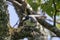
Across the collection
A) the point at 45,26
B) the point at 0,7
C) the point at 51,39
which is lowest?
the point at 51,39

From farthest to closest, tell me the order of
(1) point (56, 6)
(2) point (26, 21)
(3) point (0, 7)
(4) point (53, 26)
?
(1) point (56, 6) < (4) point (53, 26) < (2) point (26, 21) < (3) point (0, 7)

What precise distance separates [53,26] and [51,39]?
8.0 inches

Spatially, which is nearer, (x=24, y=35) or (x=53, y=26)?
(x=24, y=35)

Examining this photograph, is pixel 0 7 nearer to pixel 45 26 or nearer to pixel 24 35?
pixel 24 35

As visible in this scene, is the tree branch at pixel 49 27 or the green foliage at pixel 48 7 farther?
the green foliage at pixel 48 7

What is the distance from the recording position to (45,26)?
238 cm

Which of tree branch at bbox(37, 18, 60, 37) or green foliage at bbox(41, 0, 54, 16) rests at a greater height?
green foliage at bbox(41, 0, 54, 16)

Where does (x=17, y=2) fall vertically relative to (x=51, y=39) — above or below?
above

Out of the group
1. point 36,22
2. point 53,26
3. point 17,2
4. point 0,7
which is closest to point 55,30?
point 53,26

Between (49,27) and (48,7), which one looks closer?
(49,27)

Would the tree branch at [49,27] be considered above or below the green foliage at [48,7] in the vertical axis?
below

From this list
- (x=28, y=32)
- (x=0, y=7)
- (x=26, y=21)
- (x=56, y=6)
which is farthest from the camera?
(x=56, y=6)

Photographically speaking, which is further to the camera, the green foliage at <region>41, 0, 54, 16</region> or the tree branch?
the green foliage at <region>41, 0, 54, 16</region>

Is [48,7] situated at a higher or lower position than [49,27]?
higher
